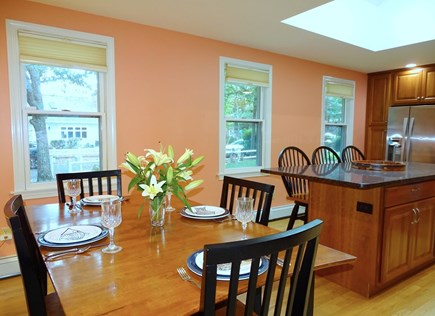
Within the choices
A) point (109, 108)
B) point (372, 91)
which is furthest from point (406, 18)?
point (109, 108)

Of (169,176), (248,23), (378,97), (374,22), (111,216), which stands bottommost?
(111,216)

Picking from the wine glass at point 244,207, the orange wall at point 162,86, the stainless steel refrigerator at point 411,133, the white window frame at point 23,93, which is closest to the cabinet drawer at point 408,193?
the wine glass at point 244,207

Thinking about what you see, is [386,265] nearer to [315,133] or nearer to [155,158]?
[155,158]

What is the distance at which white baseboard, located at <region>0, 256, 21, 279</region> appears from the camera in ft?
8.03

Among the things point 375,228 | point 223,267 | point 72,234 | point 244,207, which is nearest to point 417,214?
point 375,228

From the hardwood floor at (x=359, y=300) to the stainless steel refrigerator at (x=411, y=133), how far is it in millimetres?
2594

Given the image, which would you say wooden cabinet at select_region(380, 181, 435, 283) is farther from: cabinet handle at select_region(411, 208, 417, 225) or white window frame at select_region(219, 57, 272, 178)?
white window frame at select_region(219, 57, 272, 178)

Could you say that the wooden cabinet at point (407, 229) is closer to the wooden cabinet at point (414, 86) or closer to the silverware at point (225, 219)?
the silverware at point (225, 219)

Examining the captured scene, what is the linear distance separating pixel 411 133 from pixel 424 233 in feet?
8.33

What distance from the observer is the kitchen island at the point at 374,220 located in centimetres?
210

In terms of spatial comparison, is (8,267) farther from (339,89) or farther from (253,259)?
(339,89)

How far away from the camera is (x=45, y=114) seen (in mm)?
2615

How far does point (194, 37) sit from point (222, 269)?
2.87m

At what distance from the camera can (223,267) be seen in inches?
39.9
